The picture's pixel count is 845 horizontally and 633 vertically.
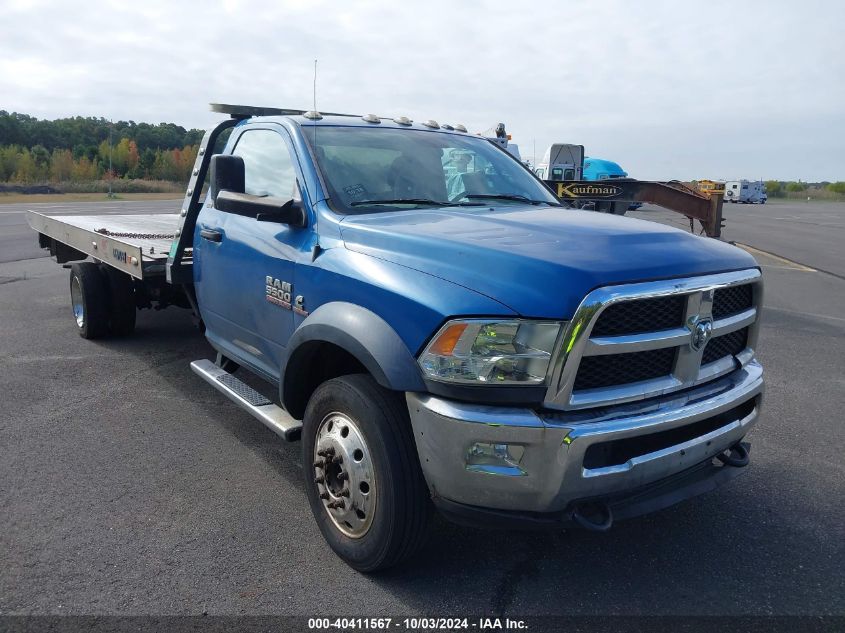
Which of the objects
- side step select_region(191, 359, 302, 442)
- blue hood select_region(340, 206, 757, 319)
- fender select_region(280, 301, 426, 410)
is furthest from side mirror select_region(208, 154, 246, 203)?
side step select_region(191, 359, 302, 442)

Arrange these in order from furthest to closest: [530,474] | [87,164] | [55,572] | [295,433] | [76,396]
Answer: [87,164] → [76,396] → [295,433] → [55,572] → [530,474]

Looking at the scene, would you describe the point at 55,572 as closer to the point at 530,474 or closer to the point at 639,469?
the point at 530,474

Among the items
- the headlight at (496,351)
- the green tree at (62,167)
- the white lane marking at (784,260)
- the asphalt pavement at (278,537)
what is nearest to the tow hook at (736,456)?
the asphalt pavement at (278,537)

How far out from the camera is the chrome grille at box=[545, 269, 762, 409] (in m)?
2.59

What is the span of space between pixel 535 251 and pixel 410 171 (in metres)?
1.46

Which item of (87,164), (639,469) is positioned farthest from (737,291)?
(87,164)

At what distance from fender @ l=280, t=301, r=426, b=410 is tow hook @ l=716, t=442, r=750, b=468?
1604 millimetres

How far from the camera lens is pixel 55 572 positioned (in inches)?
124

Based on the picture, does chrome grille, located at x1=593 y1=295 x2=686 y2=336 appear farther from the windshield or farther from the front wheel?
the windshield

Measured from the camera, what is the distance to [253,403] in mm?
4059

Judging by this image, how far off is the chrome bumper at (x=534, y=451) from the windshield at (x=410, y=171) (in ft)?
4.72

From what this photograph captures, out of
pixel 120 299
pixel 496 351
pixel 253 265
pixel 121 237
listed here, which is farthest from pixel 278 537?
pixel 120 299

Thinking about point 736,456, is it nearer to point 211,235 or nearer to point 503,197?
point 503,197

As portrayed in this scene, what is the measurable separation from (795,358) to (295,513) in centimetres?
539
